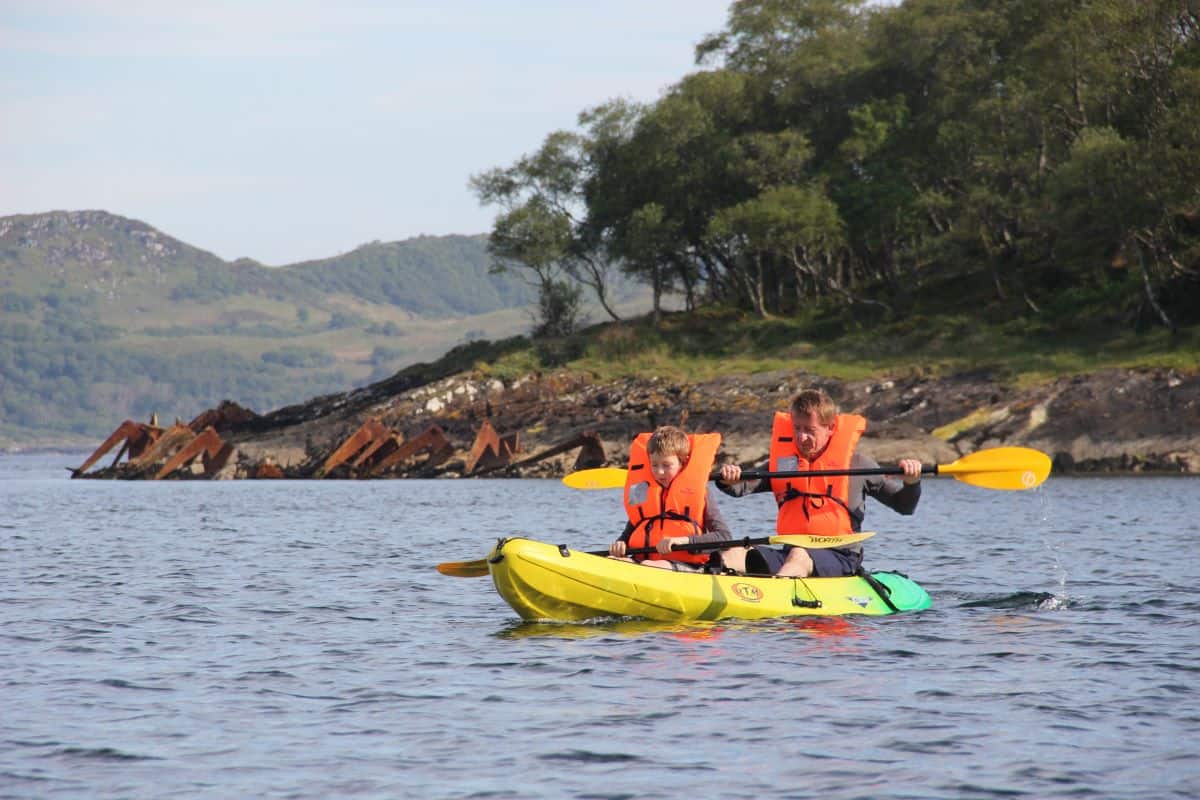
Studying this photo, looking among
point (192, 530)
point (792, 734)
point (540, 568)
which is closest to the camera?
point (792, 734)

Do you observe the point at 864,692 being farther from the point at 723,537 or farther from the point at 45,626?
the point at 45,626

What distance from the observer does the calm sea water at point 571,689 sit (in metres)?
8.03

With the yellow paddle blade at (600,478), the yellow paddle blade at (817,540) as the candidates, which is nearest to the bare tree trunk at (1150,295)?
the yellow paddle blade at (600,478)

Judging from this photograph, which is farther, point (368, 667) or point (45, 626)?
point (45, 626)

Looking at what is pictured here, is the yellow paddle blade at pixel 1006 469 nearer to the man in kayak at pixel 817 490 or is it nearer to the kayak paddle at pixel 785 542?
the man in kayak at pixel 817 490

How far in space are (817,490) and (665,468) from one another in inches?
60.3

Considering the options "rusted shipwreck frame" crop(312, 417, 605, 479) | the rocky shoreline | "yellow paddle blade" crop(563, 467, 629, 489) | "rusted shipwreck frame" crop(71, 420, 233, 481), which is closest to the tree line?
the rocky shoreline

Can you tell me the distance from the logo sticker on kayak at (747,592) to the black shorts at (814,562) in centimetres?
42

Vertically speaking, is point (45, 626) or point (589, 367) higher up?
point (589, 367)

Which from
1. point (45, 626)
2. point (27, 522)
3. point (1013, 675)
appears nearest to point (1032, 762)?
point (1013, 675)

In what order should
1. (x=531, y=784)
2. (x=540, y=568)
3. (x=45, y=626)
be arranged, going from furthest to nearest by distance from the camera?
(x=45, y=626) → (x=540, y=568) → (x=531, y=784)

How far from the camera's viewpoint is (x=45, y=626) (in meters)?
13.7

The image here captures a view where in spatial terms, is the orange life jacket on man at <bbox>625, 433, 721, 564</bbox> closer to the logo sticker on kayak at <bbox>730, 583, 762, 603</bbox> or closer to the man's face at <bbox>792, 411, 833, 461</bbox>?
the logo sticker on kayak at <bbox>730, 583, 762, 603</bbox>

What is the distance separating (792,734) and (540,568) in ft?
13.7
